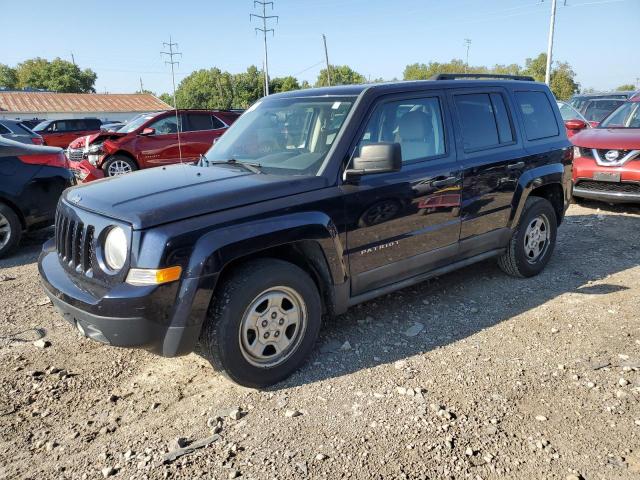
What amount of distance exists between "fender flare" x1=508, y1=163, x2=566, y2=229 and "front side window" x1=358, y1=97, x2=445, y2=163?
1.10 m

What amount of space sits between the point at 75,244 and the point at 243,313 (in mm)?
1133

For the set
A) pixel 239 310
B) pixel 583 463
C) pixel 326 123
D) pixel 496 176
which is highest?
pixel 326 123

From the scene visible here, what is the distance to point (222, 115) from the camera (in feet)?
A: 38.3

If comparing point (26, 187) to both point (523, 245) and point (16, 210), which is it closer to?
point (16, 210)

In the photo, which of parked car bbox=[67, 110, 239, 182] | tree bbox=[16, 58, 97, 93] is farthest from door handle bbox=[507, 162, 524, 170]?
tree bbox=[16, 58, 97, 93]

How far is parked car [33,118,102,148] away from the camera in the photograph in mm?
19500

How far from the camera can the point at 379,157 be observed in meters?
3.11

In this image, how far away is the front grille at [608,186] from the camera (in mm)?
7160

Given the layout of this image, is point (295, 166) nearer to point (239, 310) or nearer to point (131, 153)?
point (239, 310)

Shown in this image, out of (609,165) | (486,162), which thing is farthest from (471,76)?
(609,165)

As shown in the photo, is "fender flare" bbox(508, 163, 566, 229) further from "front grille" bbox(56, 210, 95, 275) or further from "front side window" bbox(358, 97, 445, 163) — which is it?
"front grille" bbox(56, 210, 95, 275)

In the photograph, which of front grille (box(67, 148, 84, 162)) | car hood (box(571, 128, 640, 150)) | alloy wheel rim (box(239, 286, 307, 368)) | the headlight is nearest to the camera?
the headlight

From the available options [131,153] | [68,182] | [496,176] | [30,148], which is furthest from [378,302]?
Result: [131,153]

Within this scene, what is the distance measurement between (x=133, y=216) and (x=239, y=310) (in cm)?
79
